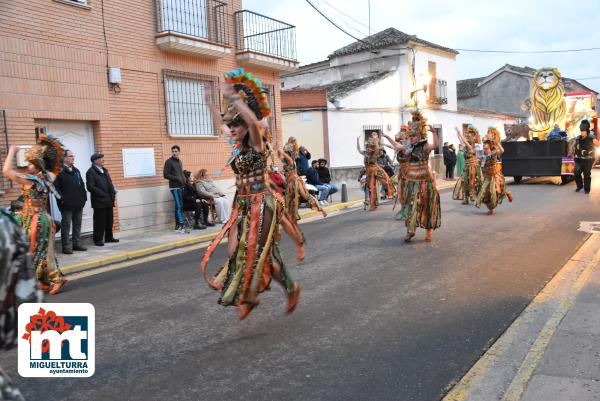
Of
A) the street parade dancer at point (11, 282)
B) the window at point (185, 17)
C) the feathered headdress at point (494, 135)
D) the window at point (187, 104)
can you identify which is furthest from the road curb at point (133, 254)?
the street parade dancer at point (11, 282)

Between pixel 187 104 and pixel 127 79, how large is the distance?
1.98 meters

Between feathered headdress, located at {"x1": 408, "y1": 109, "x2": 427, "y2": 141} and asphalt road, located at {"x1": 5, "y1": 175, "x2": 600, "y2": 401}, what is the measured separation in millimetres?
1774

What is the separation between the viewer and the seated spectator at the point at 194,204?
12.5m

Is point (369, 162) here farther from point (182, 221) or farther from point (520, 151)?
point (520, 151)

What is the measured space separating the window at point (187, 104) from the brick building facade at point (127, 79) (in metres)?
0.03

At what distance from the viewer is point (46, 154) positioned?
23.3 ft

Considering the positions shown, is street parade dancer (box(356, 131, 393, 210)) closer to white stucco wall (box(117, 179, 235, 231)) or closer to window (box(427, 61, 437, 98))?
white stucco wall (box(117, 179, 235, 231))

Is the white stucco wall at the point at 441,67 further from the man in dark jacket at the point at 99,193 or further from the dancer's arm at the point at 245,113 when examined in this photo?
the dancer's arm at the point at 245,113

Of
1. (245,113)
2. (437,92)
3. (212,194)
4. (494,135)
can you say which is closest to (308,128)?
(437,92)

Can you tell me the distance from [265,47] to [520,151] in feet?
33.1

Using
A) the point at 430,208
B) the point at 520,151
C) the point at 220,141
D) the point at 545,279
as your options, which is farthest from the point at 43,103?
the point at 520,151

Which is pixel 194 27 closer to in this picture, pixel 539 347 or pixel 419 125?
pixel 419 125

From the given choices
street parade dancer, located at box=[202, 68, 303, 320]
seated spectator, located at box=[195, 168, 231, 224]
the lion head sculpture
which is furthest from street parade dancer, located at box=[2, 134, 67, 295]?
the lion head sculpture

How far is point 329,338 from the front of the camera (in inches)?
188
